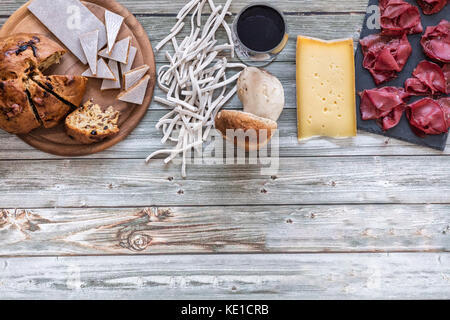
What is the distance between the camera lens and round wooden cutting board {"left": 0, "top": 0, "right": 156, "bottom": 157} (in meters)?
1.52

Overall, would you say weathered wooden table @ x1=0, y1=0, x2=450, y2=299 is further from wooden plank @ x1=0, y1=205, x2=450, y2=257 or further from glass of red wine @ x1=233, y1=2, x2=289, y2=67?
glass of red wine @ x1=233, y1=2, x2=289, y2=67

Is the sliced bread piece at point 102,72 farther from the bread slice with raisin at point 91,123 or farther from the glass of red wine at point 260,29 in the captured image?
the glass of red wine at point 260,29

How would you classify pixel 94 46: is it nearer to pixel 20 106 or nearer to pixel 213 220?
pixel 20 106

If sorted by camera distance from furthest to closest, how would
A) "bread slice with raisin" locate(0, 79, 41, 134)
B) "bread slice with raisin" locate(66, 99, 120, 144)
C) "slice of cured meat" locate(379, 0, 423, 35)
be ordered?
"slice of cured meat" locate(379, 0, 423, 35) → "bread slice with raisin" locate(66, 99, 120, 144) → "bread slice with raisin" locate(0, 79, 41, 134)

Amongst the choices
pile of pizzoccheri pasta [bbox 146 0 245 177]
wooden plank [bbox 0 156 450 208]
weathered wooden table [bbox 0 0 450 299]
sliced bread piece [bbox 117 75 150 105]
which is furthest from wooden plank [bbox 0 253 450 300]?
sliced bread piece [bbox 117 75 150 105]

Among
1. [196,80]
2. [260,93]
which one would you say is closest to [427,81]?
[260,93]

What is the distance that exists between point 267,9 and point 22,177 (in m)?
1.27

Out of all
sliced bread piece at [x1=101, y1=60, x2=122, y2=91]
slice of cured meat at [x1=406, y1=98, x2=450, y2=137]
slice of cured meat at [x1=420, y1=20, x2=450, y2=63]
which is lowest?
slice of cured meat at [x1=406, y1=98, x2=450, y2=137]

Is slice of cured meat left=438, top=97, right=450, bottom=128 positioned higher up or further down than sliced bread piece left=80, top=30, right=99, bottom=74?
further down

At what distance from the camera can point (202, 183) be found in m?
1.59

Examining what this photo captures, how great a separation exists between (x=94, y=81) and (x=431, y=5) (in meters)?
1.49

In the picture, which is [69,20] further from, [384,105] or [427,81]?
[427,81]

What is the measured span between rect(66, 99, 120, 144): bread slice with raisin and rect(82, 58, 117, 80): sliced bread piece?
0.11 metres

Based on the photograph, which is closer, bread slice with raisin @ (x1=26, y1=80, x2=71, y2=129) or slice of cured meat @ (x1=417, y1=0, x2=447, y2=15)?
bread slice with raisin @ (x1=26, y1=80, x2=71, y2=129)
